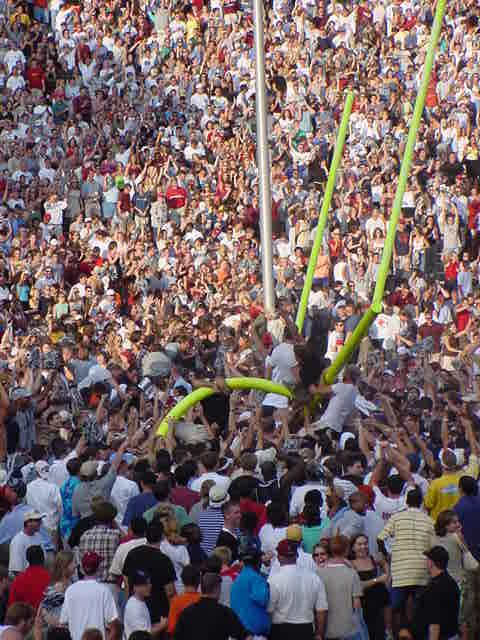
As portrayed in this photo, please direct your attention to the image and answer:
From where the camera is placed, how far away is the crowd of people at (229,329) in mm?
11297

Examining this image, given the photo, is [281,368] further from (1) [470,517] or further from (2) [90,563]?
(2) [90,563]

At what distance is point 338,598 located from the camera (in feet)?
36.5

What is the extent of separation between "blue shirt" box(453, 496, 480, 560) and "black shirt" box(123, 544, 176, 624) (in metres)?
2.70

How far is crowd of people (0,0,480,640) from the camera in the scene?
11297 millimetres

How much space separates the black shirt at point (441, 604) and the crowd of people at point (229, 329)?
0.01 metres

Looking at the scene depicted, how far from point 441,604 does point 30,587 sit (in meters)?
2.85

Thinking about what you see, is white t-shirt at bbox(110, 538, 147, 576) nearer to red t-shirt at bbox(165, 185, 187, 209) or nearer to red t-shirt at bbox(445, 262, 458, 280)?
red t-shirt at bbox(445, 262, 458, 280)

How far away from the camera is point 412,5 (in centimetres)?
3189

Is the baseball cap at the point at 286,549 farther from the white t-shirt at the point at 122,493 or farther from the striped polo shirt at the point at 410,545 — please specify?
the white t-shirt at the point at 122,493

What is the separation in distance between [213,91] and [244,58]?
1075mm

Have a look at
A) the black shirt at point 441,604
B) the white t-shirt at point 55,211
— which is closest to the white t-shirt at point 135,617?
the black shirt at point 441,604

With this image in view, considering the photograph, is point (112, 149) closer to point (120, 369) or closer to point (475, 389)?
point (120, 369)

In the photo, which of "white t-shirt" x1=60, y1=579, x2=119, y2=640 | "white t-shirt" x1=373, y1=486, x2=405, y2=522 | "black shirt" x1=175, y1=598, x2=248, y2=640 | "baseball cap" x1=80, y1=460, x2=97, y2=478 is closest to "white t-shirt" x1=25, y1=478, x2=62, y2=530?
"baseball cap" x1=80, y1=460, x2=97, y2=478

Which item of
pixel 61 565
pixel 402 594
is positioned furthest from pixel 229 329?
pixel 61 565
